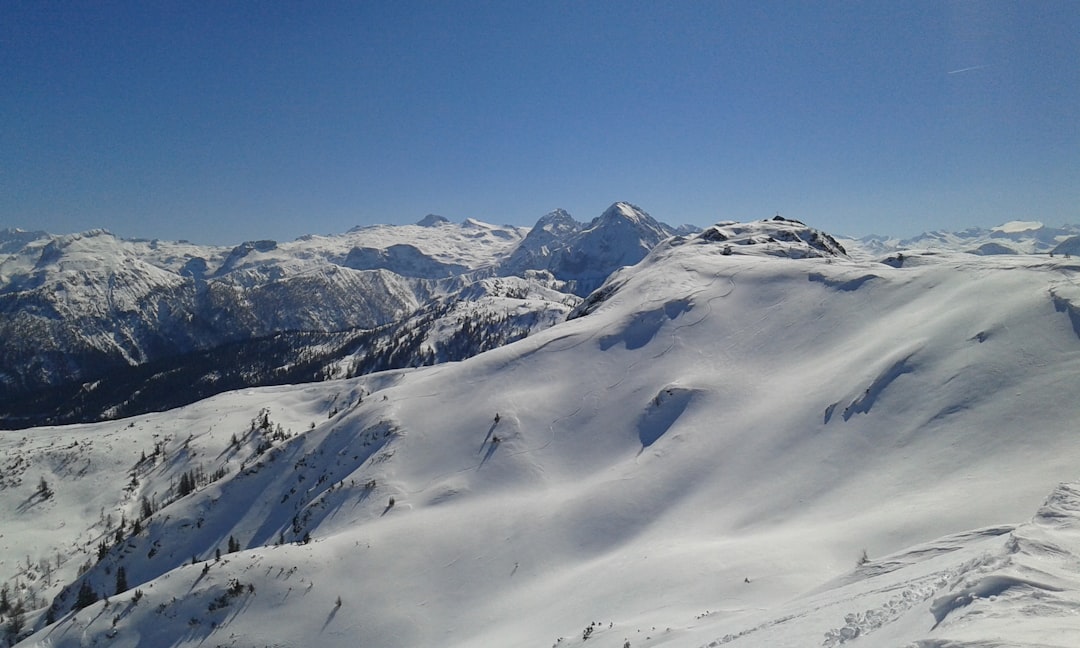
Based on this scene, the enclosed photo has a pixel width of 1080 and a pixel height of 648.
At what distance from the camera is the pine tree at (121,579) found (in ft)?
196

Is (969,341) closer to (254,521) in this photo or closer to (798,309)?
(798,309)

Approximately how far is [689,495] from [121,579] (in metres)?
68.0

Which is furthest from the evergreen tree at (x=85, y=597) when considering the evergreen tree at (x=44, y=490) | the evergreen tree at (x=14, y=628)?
the evergreen tree at (x=44, y=490)

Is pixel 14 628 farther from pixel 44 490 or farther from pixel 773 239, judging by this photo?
pixel 773 239

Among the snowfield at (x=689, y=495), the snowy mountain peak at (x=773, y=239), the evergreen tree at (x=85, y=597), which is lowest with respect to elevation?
the evergreen tree at (x=85, y=597)

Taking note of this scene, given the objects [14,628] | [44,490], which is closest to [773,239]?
[14,628]

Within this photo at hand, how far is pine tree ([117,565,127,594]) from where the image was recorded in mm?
59656

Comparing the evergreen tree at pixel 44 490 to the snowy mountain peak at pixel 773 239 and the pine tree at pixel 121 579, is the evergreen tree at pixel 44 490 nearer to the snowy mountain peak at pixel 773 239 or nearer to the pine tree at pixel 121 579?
the pine tree at pixel 121 579

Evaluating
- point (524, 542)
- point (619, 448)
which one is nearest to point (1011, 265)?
point (619, 448)

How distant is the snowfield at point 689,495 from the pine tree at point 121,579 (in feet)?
3.91

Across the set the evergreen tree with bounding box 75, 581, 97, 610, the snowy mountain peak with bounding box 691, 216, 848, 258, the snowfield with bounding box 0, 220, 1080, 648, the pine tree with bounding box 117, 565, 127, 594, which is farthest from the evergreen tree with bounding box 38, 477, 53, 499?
the snowy mountain peak with bounding box 691, 216, 848, 258

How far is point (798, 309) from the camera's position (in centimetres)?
6912

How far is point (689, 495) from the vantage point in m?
42.2

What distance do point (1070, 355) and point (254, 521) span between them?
86932 millimetres
